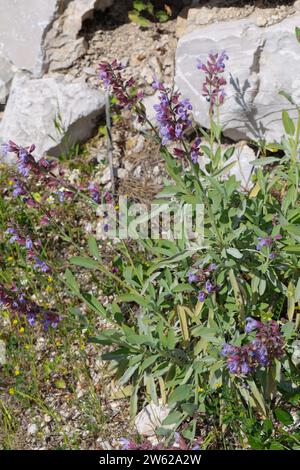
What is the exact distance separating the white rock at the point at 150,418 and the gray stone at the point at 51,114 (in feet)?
6.64

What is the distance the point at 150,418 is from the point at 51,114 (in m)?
2.36

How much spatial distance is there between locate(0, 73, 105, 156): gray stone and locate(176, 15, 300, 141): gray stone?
77cm

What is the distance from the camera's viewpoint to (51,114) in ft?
15.8

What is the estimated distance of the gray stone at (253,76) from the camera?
4.27 meters

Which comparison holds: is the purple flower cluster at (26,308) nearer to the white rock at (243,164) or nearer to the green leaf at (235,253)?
the green leaf at (235,253)

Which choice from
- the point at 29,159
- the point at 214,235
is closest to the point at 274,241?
the point at 214,235

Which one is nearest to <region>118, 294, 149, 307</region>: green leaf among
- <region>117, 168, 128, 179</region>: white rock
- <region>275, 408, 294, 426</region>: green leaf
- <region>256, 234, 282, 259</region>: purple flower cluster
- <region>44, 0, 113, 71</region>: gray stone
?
<region>256, 234, 282, 259</region>: purple flower cluster

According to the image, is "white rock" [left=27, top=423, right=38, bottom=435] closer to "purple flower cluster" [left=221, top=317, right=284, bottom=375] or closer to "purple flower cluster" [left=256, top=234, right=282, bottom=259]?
"purple flower cluster" [left=221, top=317, right=284, bottom=375]

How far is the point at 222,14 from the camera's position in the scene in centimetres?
469

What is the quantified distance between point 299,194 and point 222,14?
171cm

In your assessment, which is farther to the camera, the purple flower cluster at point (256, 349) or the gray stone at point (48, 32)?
the gray stone at point (48, 32)

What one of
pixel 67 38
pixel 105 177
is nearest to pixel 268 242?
pixel 105 177

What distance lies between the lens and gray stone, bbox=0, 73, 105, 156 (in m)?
4.75

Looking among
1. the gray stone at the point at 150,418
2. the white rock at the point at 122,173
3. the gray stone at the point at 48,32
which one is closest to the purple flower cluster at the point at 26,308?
the gray stone at the point at 150,418
